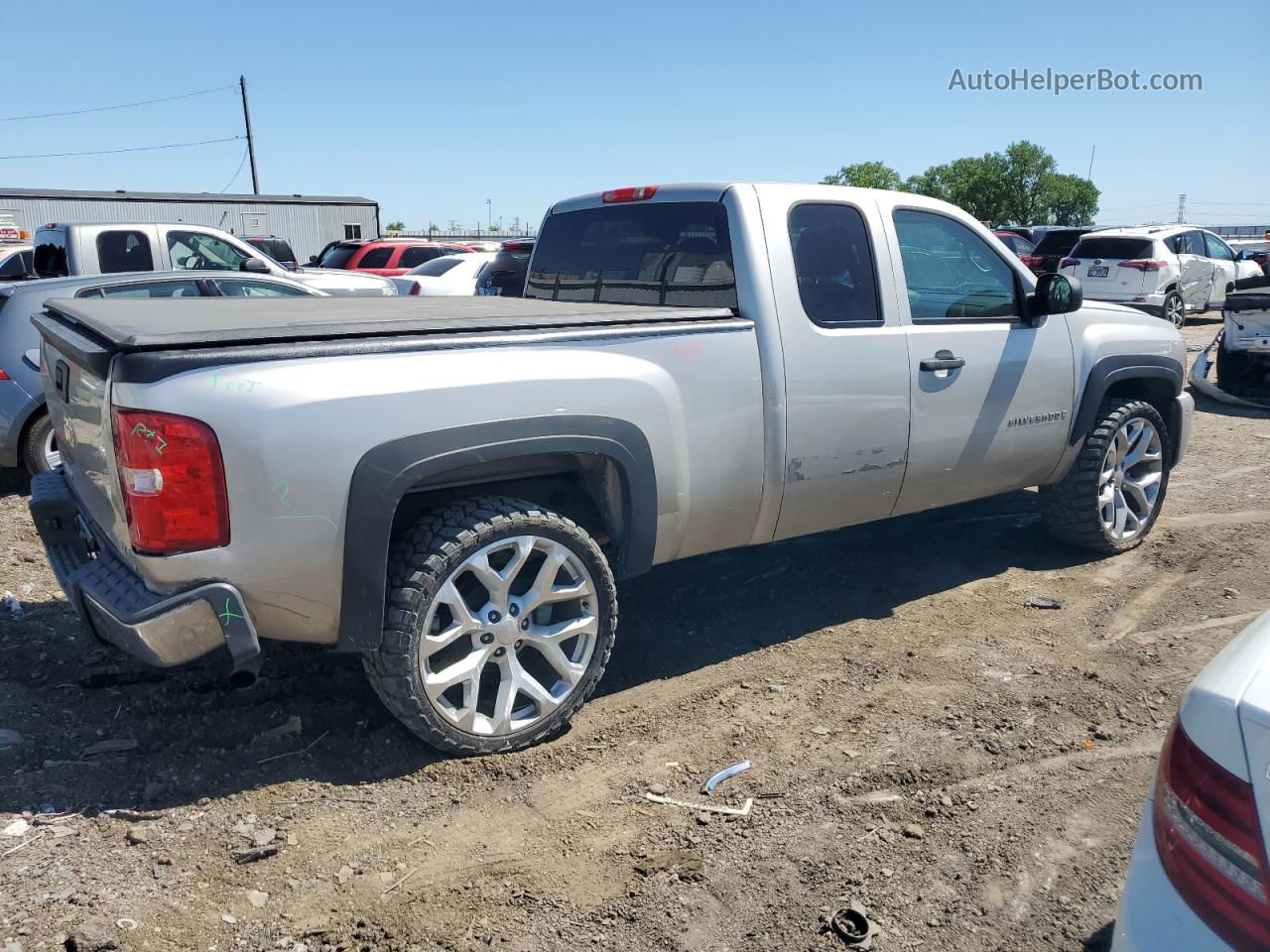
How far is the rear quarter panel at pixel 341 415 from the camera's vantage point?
2.74 metres

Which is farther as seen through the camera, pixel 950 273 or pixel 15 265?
pixel 15 265

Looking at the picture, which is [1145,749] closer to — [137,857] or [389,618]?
[389,618]

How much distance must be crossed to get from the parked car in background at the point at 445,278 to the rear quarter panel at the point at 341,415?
357 inches

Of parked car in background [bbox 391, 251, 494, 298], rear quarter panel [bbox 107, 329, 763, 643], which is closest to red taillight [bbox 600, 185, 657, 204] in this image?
rear quarter panel [bbox 107, 329, 763, 643]

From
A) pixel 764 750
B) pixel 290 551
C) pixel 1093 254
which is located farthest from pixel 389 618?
pixel 1093 254

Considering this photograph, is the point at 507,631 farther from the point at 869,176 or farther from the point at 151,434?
the point at 869,176

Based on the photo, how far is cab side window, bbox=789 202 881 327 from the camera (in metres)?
4.06

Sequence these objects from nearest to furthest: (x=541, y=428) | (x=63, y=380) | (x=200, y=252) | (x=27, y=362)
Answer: (x=541, y=428), (x=63, y=380), (x=27, y=362), (x=200, y=252)

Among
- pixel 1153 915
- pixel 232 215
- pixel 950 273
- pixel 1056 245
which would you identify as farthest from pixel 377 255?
pixel 1153 915

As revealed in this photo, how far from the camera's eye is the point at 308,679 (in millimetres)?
3955

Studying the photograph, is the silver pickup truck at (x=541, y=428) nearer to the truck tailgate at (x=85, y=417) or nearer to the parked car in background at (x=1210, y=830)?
the truck tailgate at (x=85, y=417)

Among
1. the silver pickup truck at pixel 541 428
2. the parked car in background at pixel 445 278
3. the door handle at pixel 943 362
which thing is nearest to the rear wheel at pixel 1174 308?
the parked car in background at pixel 445 278

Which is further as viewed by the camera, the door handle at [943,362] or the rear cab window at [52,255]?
the rear cab window at [52,255]

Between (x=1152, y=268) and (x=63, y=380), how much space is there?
16737mm
